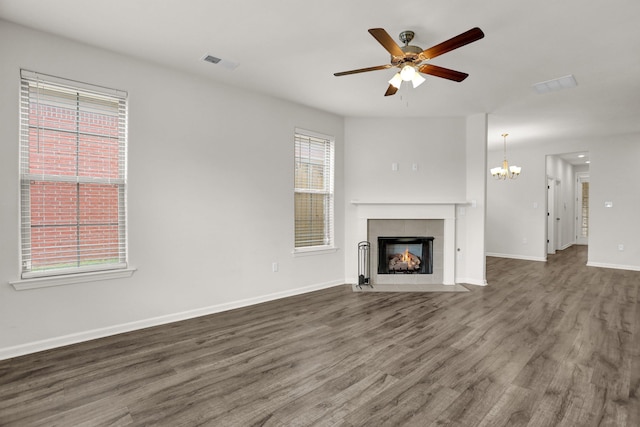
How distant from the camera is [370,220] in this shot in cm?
533

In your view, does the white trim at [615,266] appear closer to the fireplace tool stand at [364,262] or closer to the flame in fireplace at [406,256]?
the flame in fireplace at [406,256]

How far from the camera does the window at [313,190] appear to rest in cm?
483

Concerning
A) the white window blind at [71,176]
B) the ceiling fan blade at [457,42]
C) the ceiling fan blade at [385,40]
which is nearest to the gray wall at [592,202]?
the ceiling fan blade at [457,42]

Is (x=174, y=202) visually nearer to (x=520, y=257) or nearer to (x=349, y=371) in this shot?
(x=349, y=371)

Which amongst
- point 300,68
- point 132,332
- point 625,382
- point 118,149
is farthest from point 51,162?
point 625,382

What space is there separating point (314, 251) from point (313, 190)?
92 cm

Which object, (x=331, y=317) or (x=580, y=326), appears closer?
(x=580, y=326)

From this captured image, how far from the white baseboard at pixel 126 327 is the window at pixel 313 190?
33.7 inches

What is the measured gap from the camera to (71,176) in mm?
2996

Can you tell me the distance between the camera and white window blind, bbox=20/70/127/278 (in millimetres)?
2821

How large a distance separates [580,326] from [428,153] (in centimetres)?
309

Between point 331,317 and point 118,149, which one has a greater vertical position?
point 118,149

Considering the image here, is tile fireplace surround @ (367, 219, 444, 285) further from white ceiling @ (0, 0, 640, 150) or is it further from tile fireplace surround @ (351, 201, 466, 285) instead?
white ceiling @ (0, 0, 640, 150)

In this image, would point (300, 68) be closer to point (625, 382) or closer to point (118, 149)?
point (118, 149)
